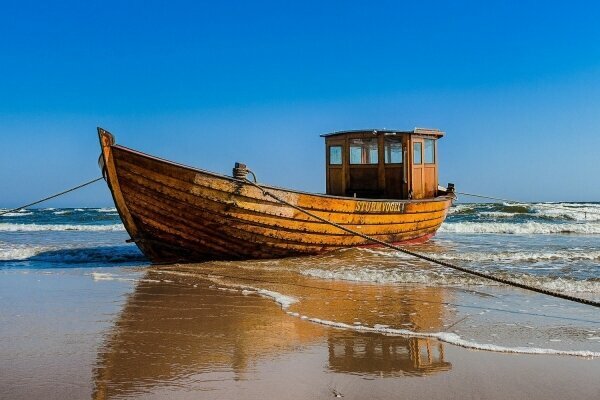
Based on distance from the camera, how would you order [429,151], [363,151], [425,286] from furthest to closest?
1. [429,151]
2. [363,151]
3. [425,286]

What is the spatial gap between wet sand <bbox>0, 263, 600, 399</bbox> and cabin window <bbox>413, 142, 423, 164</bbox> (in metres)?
5.57

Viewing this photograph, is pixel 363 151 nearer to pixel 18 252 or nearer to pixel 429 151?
pixel 429 151

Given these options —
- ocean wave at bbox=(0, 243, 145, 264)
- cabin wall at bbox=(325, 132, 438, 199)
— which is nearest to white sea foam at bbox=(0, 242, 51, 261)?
ocean wave at bbox=(0, 243, 145, 264)

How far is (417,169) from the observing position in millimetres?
11969

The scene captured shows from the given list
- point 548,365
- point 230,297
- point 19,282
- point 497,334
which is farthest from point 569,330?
point 19,282

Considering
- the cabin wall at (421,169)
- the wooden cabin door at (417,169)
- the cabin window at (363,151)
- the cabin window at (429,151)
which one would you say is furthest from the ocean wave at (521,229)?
the cabin window at (363,151)

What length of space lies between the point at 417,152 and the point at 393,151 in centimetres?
54

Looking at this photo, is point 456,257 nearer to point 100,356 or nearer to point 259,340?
point 259,340

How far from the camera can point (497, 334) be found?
14.4 ft

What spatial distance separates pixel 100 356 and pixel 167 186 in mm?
4618

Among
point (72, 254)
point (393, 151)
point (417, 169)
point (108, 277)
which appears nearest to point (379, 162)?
point (393, 151)

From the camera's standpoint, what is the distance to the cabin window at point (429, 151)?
12297 millimetres

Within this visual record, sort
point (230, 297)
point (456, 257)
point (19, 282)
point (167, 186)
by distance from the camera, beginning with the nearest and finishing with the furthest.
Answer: point (230, 297) < point (19, 282) < point (167, 186) < point (456, 257)

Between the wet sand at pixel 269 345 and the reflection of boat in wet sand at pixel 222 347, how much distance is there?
0.01 metres
